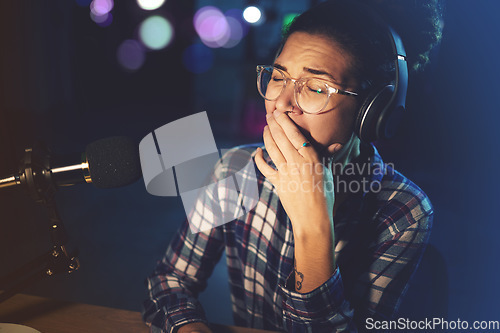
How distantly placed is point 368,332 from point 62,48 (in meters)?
6.90

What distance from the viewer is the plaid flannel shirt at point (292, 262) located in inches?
37.1

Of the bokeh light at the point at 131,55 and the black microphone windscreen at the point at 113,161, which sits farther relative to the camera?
the bokeh light at the point at 131,55

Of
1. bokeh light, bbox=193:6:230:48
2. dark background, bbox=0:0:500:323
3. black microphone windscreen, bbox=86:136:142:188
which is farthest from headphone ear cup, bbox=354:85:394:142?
bokeh light, bbox=193:6:230:48

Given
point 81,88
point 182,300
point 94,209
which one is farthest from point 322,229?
point 81,88

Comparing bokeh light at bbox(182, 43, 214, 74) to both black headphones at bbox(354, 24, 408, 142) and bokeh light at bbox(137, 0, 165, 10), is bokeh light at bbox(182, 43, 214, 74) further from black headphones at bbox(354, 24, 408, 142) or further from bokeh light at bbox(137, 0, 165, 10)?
black headphones at bbox(354, 24, 408, 142)

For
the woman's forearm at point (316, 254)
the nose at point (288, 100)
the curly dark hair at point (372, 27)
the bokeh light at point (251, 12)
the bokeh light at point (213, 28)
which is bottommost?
the woman's forearm at point (316, 254)

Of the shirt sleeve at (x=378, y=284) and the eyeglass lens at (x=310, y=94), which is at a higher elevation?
the eyeglass lens at (x=310, y=94)

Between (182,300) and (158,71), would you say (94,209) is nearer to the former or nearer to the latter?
(182,300)

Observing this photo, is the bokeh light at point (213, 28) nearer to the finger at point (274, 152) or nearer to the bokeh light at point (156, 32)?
the bokeh light at point (156, 32)

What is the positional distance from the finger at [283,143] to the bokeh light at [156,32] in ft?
27.5

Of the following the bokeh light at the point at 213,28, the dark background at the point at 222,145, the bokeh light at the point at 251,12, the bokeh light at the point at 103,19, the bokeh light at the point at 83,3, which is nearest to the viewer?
the dark background at the point at 222,145

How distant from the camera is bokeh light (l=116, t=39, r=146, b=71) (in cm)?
825

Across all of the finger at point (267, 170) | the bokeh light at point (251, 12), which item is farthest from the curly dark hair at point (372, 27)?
the bokeh light at point (251, 12)

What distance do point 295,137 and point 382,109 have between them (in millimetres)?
305
